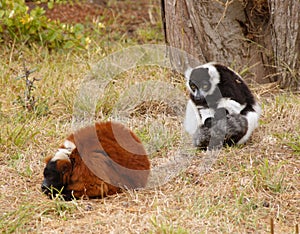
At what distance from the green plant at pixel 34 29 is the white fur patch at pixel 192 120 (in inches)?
85.6

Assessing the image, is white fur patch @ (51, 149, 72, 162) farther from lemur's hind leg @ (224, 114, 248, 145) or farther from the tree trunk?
the tree trunk

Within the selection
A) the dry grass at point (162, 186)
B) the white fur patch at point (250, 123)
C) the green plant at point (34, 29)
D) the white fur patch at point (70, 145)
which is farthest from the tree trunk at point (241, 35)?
the white fur patch at point (70, 145)

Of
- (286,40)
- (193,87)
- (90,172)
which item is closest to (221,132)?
(193,87)

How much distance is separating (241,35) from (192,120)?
1.32 meters

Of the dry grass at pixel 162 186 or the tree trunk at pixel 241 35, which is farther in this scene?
the tree trunk at pixel 241 35

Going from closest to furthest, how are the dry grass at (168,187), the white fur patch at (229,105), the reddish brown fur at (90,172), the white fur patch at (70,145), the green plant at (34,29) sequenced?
the dry grass at (168,187), the reddish brown fur at (90,172), the white fur patch at (70,145), the white fur patch at (229,105), the green plant at (34,29)

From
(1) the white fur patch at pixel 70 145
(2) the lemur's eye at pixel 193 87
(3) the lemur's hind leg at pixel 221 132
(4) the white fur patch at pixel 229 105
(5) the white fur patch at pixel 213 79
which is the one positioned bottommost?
(3) the lemur's hind leg at pixel 221 132

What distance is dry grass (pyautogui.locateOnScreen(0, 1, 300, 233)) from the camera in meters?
3.38

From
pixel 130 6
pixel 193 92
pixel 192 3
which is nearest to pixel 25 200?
pixel 193 92

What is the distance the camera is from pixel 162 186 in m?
3.88

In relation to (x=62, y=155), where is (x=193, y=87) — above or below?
above

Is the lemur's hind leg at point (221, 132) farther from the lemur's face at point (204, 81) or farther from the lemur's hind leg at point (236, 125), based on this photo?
the lemur's face at point (204, 81)

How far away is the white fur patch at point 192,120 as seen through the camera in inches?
173

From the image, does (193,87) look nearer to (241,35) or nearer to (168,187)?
(168,187)
